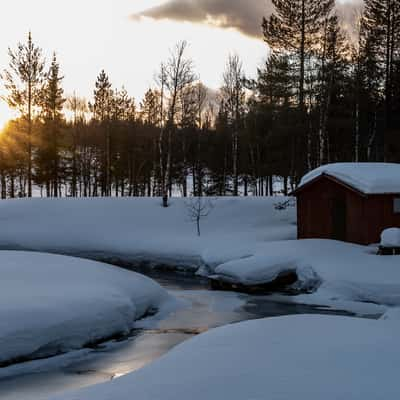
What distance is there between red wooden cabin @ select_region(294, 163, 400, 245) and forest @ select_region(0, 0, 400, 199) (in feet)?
18.2

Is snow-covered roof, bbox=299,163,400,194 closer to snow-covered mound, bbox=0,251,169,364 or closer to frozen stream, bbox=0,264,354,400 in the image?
frozen stream, bbox=0,264,354,400

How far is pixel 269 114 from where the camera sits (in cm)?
4038

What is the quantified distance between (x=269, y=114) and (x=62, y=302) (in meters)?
31.3

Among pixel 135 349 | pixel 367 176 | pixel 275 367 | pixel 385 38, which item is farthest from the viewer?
pixel 385 38

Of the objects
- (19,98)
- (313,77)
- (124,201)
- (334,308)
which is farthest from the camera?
(19,98)

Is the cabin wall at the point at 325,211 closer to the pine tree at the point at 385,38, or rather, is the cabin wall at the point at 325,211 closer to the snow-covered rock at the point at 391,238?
the snow-covered rock at the point at 391,238

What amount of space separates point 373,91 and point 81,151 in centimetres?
3076

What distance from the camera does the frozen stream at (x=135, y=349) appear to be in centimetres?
907

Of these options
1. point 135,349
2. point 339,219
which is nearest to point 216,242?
point 339,219

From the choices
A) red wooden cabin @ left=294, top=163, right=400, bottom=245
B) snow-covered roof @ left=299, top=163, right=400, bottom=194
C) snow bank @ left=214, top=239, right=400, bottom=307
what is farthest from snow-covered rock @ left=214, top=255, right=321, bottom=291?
snow-covered roof @ left=299, top=163, right=400, bottom=194

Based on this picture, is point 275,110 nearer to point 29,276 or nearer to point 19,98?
point 19,98

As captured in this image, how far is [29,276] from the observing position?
13938 millimetres

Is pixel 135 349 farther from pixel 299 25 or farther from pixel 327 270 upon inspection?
pixel 299 25

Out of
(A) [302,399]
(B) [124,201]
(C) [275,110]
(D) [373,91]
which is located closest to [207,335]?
(A) [302,399]
